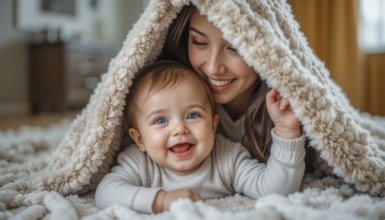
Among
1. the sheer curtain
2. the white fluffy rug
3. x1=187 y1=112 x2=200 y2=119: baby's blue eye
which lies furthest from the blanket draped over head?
the sheer curtain

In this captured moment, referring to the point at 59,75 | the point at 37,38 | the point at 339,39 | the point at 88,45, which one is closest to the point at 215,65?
the point at 339,39

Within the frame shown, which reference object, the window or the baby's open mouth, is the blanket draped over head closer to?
the baby's open mouth

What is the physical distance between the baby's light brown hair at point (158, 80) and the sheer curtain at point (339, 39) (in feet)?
7.26

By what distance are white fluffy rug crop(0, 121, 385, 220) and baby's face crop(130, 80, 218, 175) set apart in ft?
0.35

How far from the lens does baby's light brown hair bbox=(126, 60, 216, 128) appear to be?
30.8 inches

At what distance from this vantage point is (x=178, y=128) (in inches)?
29.0

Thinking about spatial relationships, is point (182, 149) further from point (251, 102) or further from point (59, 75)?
point (59, 75)

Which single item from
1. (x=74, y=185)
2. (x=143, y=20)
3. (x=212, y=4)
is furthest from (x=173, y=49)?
(x=74, y=185)

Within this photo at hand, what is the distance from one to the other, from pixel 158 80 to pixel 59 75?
2.77 metres

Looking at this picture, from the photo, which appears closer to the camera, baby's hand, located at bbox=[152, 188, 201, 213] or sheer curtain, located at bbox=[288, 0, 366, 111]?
baby's hand, located at bbox=[152, 188, 201, 213]

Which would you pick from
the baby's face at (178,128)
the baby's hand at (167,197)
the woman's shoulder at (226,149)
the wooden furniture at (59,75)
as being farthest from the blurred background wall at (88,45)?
the baby's hand at (167,197)

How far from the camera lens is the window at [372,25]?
2660 mm

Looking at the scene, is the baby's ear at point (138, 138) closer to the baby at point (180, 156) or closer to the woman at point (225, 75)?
the baby at point (180, 156)

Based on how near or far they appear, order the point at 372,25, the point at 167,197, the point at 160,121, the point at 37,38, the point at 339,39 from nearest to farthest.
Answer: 1. the point at 167,197
2. the point at 160,121
3. the point at 372,25
4. the point at 339,39
5. the point at 37,38
